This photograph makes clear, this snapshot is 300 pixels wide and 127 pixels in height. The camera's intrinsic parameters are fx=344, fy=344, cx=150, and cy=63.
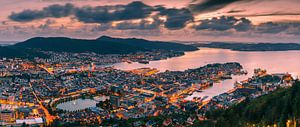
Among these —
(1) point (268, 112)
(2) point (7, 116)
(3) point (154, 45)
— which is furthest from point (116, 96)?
(3) point (154, 45)

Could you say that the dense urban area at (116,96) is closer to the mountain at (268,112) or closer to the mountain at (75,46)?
the mountain at (268,112)

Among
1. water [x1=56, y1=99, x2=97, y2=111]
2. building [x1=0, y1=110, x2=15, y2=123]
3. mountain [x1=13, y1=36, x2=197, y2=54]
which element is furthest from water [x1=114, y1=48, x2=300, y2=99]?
mountain [x1=13, y1=36, x2=197, y2=54]

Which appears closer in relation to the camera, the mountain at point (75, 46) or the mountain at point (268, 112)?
the mountain at point (268, 112)

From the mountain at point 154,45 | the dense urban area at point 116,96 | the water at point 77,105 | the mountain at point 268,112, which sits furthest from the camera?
the mountain at point 154,45

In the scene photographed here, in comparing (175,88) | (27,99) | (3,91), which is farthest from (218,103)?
(3,91)

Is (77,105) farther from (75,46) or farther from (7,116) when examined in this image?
(75,46)

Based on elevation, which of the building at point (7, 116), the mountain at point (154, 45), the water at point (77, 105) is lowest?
the water at point (77, 105)

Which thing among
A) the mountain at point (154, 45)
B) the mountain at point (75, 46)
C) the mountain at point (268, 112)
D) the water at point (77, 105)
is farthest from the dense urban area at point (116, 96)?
the mountain at point (154, 45)

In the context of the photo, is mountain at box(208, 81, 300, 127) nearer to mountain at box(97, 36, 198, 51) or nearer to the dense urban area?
the dense urban area
